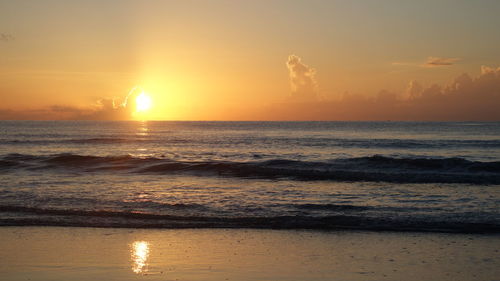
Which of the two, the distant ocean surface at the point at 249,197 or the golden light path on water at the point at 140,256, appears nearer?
the golden light path on water at the point at 140,256

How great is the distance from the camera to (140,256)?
29.5 ft

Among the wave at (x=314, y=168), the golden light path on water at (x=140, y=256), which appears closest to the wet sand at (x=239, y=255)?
the golden light path on water at (x=140, y=256)

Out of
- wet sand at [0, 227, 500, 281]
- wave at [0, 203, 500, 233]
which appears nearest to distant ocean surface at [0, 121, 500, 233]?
Result: wave at [0, 203, 500, 233]

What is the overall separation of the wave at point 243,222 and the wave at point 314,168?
10.5m

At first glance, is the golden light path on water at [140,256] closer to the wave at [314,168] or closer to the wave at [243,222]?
the wave at [243,222]

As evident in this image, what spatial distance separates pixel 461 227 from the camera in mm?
11445

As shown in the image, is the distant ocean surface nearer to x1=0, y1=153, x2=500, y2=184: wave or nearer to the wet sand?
x1=0, y1=153, x2=500, y2=184: wave

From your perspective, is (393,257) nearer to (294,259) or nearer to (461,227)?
(294,259)

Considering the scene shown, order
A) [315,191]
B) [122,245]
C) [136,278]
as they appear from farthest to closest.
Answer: [315,191], [122,245], [136,278]

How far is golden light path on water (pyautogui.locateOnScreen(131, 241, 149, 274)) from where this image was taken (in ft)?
27.0

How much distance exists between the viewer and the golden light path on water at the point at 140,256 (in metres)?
8.22

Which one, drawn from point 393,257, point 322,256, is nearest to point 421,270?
point 393,257

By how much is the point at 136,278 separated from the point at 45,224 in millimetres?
5338

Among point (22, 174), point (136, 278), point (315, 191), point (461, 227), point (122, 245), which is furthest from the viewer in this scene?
point (22, 174)
